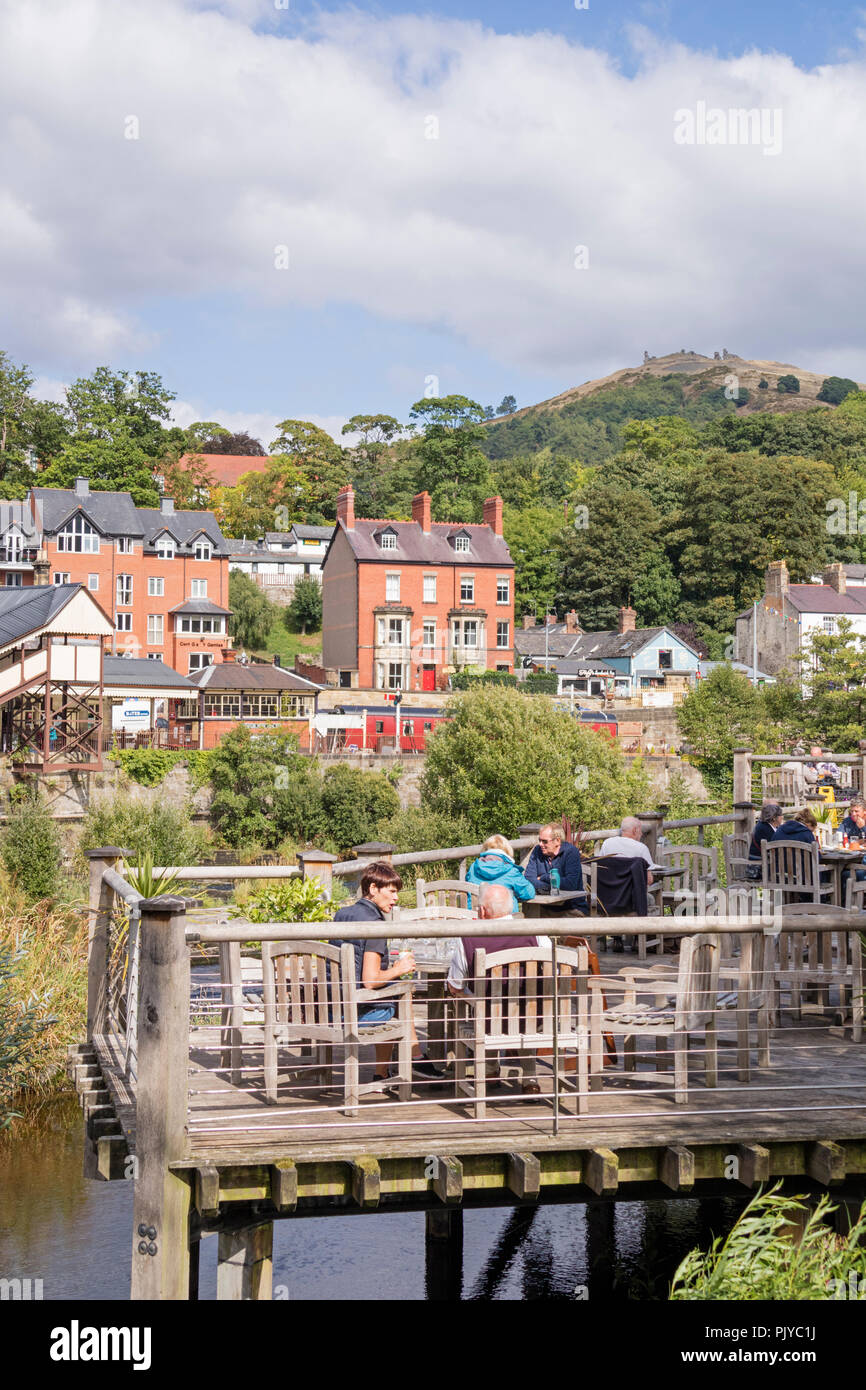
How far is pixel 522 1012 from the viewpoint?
7.84 metres

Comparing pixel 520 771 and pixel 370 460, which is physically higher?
pixel 370 460

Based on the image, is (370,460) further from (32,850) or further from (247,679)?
(32,850)

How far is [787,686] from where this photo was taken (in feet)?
182

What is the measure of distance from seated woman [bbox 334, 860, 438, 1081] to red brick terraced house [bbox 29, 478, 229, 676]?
6415 centimetres

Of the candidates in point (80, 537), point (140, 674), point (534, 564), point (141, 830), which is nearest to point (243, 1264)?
point (141, 830)

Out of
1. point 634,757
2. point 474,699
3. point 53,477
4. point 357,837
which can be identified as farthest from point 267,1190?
point 53,477

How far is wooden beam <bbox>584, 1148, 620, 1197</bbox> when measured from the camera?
693 centimetres

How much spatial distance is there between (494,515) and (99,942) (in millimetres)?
70435

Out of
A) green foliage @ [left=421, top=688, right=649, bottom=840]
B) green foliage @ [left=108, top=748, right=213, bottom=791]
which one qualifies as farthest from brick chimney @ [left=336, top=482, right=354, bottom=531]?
green foliage @ [left=421, top=688, right=649, bottom=840]

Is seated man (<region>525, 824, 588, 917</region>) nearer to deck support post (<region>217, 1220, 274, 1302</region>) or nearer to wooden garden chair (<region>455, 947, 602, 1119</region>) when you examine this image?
wooden garden chair (<region>455, 947, 602, 1119</region>)

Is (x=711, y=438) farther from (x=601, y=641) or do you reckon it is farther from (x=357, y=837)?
(x=357, y=837)

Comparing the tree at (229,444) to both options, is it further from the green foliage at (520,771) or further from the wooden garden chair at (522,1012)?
the wooden garden chair at (522,1012)

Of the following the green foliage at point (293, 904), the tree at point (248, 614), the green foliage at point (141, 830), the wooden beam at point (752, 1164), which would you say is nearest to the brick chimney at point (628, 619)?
the tree at point (248, 614)
